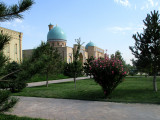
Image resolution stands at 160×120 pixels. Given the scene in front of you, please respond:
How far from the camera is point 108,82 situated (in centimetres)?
909

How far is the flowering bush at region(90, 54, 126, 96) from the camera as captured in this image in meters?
8.86

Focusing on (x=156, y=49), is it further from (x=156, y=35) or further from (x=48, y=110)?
(x=48, y=110)

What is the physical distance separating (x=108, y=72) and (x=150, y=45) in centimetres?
415

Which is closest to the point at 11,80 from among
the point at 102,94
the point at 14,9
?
the point at 14,9

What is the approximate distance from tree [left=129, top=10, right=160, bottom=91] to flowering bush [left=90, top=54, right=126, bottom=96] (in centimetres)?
293

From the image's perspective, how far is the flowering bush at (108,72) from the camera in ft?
29.1

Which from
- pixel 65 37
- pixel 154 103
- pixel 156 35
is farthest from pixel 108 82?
pixel 65 37

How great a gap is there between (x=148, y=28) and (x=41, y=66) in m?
9.28

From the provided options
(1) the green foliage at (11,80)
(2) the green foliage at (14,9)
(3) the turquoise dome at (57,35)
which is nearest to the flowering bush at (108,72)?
(1) the green foliage at (11,80)

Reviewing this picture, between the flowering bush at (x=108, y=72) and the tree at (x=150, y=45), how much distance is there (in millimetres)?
2934

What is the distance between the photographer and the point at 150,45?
1110 cm

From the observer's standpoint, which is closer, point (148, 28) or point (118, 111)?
point (118, 111)

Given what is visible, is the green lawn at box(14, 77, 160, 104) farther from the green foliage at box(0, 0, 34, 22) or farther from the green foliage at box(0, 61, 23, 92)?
the green foliage at box(0, 0, 34, 22)

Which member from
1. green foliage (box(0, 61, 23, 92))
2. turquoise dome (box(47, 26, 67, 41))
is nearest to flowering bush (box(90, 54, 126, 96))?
green foliage (box(0, 61, 23, 92))
